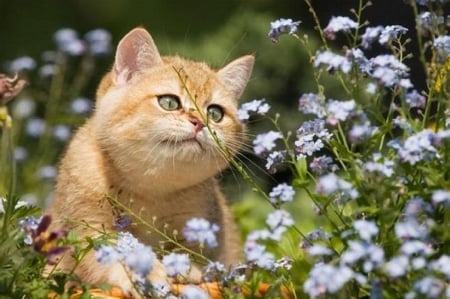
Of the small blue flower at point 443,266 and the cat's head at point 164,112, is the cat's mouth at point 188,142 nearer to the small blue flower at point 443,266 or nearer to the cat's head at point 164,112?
the cat's head at point 164,112

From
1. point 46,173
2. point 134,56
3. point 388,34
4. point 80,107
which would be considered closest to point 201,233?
point 388,34

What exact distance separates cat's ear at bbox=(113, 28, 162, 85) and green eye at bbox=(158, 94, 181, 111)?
20 cm

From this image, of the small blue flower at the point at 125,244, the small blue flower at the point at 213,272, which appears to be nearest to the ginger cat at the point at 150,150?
the small blue flower at the point at 125,244

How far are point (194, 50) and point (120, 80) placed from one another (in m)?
1.97

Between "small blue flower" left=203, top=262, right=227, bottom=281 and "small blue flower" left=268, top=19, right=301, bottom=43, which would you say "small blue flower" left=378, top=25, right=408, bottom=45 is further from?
"small blue flower" left=203, top=262, right=227, bottom=281

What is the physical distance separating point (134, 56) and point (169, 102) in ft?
0.78

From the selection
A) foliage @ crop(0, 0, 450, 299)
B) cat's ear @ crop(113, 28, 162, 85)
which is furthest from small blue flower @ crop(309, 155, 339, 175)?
cat's ear @ crop(113, 28, 162, 85)

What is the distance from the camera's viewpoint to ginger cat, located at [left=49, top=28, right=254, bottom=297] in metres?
2.98

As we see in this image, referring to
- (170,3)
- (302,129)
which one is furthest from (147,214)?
(170,3)

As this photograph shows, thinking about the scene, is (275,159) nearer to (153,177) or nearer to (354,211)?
(354,211)

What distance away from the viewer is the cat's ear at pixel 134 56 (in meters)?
3.17

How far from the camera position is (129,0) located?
18.9 ft

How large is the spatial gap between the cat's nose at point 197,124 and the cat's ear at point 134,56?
1.24ft

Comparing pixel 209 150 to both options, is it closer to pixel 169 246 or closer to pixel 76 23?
pixel 169 246
